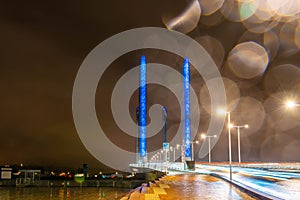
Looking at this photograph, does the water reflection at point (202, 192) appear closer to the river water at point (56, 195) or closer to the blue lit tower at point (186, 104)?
the river water at point (56, 195)

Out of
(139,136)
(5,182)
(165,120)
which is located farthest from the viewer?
(139,136)

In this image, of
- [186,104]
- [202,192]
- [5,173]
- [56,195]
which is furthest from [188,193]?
[186,104]

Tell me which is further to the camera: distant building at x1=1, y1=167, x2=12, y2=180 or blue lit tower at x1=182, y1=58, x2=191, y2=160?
blue lit tower at x1=182, y1=58, x2=191, y2=160

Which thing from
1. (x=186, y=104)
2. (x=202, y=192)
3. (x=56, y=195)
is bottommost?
(x=56, y=195)

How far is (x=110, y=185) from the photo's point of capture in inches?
2313

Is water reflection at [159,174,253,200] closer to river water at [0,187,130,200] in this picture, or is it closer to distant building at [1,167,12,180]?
river water at [0,187,130,200]

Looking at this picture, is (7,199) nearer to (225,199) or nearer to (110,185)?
(110,185)

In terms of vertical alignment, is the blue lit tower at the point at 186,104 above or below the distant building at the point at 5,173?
above

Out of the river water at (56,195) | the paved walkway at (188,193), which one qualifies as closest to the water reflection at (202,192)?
the paved walkway at (188,193)

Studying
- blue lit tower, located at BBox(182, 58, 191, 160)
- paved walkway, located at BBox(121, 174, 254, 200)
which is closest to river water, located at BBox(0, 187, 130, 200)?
paved walkway, located at BBox(121, 174, 254, 200)

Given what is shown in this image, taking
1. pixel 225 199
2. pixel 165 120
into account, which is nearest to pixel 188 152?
pixel 165 120

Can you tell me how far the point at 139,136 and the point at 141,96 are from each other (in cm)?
1158

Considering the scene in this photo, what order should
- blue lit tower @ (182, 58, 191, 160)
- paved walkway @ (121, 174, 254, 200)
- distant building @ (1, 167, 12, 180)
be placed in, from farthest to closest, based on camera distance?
blue lit tower @ (182, 58, 191, 160) < distant building @ (1, 167, 12, 180) < paved walkway @ (121, 174, 254, 200)

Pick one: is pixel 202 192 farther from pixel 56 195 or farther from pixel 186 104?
pixel 186 104
